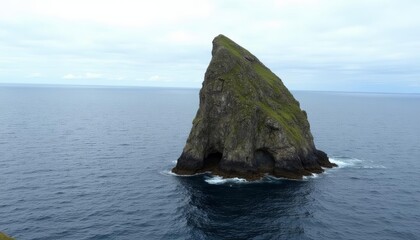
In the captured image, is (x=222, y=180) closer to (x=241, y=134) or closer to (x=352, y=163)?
(x=241, y=134)

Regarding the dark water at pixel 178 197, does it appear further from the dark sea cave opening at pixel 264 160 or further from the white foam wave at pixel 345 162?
A: the dark sea cave opening at pixel 264 160

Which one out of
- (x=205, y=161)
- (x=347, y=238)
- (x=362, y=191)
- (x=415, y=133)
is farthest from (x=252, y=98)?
(x=415, y=133)

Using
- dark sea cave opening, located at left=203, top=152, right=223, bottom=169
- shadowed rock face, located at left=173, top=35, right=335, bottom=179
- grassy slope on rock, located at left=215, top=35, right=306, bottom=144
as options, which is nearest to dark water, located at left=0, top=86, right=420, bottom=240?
shadowed rock face, located at left=173, top=35, right=335, bottom=179

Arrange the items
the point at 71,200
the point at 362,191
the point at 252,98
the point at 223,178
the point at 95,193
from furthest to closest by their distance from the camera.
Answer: the point at 252,98, the point at 223,178, the point at 362,191, the point at 95,193, the point at 71,200

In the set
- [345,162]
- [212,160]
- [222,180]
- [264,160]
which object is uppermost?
[264,160]

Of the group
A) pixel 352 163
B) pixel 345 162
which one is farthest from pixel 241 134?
pixel 352 163

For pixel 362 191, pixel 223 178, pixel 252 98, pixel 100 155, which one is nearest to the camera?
pixel 362 191

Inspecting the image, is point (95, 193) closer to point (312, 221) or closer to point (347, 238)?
point (312, 221)

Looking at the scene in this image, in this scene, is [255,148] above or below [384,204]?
above
